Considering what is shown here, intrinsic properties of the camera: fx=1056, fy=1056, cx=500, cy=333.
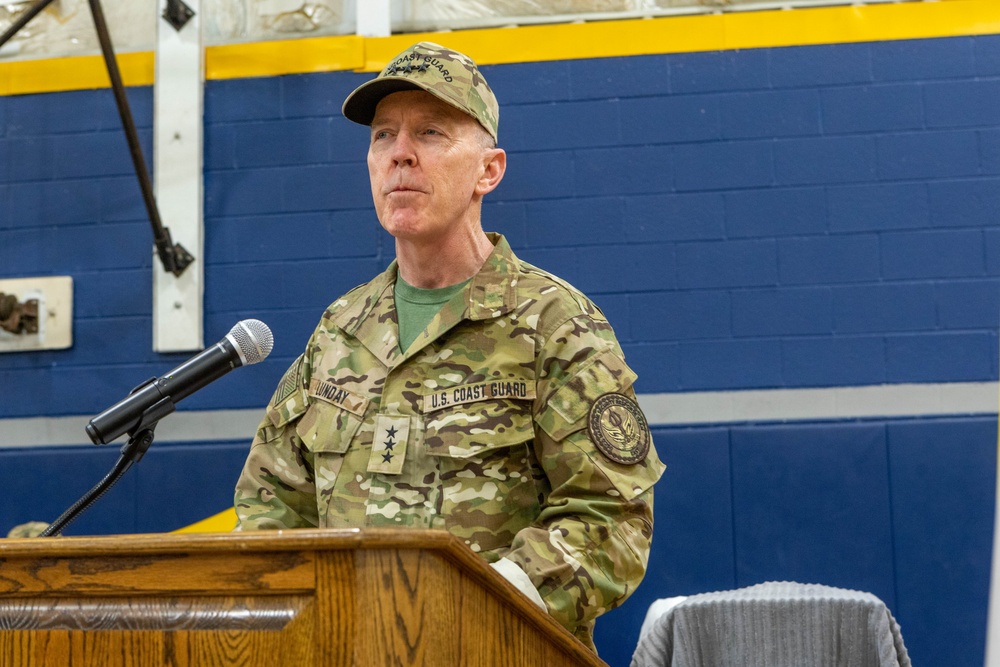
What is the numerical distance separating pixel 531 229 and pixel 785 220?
2.50ft

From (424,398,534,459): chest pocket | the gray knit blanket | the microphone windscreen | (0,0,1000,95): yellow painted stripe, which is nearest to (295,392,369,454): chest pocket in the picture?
(424,398,534,459): chest pocket

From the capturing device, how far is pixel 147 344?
336 cm

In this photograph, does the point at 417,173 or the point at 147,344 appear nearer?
the point at 417,173

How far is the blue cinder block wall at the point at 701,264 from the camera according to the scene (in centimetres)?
303

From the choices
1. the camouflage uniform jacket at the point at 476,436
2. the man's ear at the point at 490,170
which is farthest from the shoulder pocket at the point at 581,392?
the man's ear at the point at 490,170

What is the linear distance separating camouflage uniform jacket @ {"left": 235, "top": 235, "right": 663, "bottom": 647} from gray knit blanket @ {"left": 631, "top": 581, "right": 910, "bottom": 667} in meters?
0.92

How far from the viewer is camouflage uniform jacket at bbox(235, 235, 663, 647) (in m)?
1.48

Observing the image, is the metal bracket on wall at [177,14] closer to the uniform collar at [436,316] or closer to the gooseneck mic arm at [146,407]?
the uniform collar at [436,316]

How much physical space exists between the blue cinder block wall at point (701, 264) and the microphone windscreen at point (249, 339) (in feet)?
6.01

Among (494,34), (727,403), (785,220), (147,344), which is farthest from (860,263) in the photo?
(147,344)

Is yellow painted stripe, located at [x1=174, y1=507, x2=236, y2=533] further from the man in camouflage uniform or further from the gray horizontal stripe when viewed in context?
the man in camouflage uniform

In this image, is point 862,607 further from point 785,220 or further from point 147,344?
point 147,344

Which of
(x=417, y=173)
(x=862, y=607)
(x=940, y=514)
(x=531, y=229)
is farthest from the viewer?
(x=531, y=229)

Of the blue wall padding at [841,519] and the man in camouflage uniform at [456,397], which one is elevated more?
the man in camouflage uniform at [456,397]
